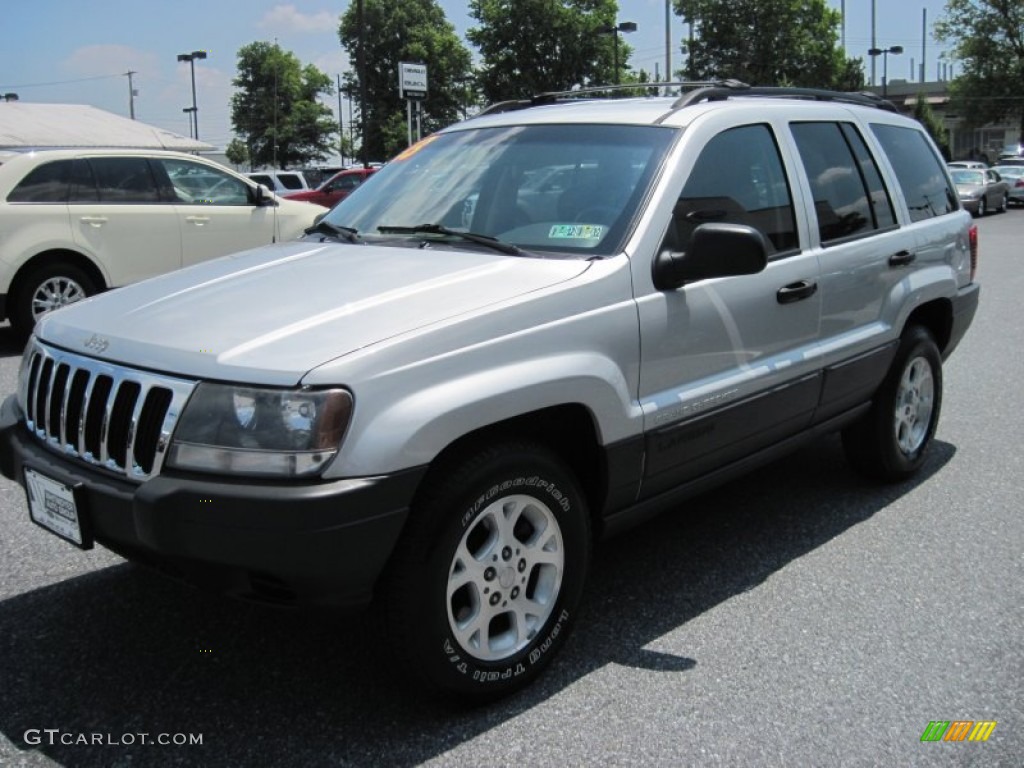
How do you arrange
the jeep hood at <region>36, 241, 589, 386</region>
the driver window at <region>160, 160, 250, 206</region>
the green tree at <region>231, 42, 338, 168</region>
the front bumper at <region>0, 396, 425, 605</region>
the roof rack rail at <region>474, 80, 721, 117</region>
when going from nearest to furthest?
1. the front bumper at <region>0, 396, 425, 605</region>
2. the jeep hood at <region>36, 241, 589, 386</region>
3. the roof rack rail at <region>474, 80, 721, 117</region>
4. the driver window at <region>160, 160, 250, 206</region>
5. the green tree at <region>231, 42, 338, 168</region>

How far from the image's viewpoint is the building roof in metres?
26.2

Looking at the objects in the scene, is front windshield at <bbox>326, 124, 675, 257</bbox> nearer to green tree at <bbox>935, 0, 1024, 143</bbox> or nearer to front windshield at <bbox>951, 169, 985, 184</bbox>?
front windshield at <bbox>951, 169, 985, 184</bbox>

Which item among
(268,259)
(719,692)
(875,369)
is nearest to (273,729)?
(719,692)

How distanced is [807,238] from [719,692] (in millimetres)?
1912

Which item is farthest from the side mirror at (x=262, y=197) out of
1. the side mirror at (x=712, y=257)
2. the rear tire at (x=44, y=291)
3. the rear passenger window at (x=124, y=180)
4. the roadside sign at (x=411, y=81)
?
the roadside sign at (x=411, y=81)

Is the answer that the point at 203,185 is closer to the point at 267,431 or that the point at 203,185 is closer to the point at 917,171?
the point at 917,171

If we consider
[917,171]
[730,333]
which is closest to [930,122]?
[917,171]

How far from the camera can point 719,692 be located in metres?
3.05

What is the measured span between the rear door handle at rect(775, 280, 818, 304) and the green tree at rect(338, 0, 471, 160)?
208 ft

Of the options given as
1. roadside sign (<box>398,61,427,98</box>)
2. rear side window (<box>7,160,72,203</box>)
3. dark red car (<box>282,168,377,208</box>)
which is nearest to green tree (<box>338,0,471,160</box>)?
dark red car (<box>282,168,377,208</box>)

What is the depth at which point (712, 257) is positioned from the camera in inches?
127

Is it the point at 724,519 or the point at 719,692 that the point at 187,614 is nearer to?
the point at 719,692

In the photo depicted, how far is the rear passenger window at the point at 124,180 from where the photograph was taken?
366 inches
